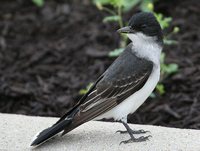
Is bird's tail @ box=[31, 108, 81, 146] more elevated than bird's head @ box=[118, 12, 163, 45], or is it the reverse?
bird's head @ box=[118, 12, 163, 45]

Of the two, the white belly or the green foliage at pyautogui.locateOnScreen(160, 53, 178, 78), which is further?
the green foliage at pyautogui.locateOnScreen(160, 53, 178, 78)

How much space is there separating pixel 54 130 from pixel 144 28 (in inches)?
54.5

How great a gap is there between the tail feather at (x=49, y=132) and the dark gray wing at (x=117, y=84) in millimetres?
180

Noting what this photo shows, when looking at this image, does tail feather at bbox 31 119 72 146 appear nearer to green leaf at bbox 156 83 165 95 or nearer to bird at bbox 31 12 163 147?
bird at bbox 31 12 163 147

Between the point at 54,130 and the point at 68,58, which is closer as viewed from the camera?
the point at 54,130

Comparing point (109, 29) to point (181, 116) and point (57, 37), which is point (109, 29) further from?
point (181, 116)

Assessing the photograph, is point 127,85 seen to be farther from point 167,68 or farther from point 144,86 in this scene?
point 167,68

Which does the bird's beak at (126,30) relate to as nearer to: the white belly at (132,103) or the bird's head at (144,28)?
the bird's head at (144,28)

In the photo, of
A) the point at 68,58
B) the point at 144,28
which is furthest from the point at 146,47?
the point at 68,58

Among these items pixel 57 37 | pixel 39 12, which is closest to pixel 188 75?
pixel 57 37

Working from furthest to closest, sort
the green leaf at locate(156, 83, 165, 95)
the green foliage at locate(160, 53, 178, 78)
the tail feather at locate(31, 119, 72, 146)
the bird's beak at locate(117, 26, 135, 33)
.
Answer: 1. the green foliage at locate(160, 53, 178, 78)
2. the green leaf at locate(156, 83, 165, 95)
3. the bird's beak at locate(117, 26, 135, 33)
4. the tail feather at locate(31, 119, 72, 146)

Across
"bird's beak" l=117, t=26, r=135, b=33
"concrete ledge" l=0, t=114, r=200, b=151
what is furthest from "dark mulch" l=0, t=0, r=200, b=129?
"bird's beak" l=117, t=26, r=135, b=33

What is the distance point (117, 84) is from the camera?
602cm

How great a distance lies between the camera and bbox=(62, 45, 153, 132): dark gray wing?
19.3ft
